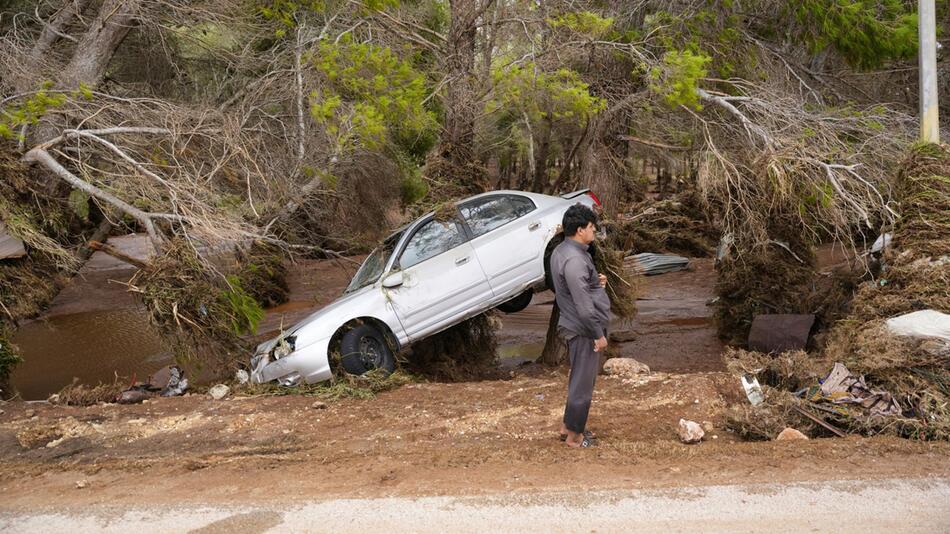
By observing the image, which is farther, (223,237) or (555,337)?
(555,337)

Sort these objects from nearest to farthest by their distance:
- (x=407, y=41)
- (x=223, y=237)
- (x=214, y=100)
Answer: (x=223, y=237) < (x=407, y=41) < (x=214, y=100)

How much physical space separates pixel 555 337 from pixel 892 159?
470cm

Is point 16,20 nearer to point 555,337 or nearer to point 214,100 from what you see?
point 214,100

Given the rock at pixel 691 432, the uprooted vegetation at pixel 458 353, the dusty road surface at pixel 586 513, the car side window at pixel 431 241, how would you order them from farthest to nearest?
the uprooted vegetation at pixel 458 353 → the car side window at pixel 431 241 → the rock at pixel 691 432 → the dusty road surface at pixel 586 513

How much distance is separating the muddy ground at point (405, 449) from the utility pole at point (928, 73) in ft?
13.2

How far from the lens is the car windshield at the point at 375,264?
376 inches

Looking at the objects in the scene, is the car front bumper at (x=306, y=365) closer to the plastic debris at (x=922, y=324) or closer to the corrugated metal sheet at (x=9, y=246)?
the corrugated metal sheet at (x=9, y=246)

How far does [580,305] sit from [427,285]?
11.5 feet

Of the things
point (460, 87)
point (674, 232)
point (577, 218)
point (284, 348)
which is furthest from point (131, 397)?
point (674, 232)

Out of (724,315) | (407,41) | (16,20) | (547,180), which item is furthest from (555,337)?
(547,180)

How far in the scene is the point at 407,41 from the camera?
1325 centimetres

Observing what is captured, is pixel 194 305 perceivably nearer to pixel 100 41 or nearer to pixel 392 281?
pixel 392 281

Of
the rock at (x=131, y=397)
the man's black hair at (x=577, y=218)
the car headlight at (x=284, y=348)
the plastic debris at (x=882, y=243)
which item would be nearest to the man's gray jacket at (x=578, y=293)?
the man's black hair at (x=577, y=218)

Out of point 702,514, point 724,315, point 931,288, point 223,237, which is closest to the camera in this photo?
point 702,514
